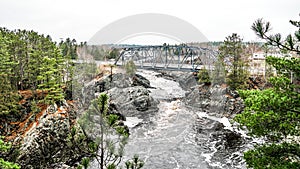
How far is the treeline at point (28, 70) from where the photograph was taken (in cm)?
2041

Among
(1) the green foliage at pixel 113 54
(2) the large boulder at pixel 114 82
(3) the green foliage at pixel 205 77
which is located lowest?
(2) the large boulder at pixel 114 82

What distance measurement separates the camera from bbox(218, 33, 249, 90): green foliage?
2953 cm

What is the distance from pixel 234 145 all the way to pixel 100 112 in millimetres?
15971

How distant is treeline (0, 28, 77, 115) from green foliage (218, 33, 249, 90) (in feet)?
57.0

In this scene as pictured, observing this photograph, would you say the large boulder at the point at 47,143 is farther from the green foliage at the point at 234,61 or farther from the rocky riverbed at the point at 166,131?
the green foliage at the point at 234,61

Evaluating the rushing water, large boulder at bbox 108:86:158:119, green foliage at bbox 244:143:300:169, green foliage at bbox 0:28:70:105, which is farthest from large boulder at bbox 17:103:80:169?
green foliage at bbox 244:143:300:169

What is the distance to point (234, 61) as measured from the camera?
98.8 ft

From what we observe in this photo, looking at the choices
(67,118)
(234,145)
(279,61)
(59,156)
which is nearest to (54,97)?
(67,118)

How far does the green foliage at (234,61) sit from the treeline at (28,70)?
17361mm

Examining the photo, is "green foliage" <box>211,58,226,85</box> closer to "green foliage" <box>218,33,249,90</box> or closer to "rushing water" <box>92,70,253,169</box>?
"green foliage" <box>218,33,249,90</box>

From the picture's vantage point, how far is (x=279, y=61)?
23.1 ft

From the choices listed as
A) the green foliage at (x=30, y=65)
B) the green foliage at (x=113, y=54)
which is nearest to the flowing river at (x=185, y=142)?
the green foliage at (x=30, y=65)

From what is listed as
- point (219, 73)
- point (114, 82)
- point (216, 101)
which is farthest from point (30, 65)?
point (219, 73)

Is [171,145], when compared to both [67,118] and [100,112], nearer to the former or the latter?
[67,118]
